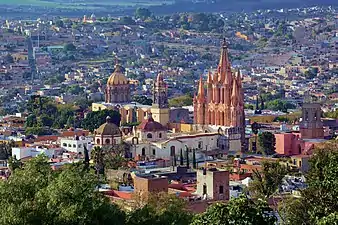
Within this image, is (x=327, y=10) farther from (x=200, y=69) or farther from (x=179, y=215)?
(x=179, y=215)

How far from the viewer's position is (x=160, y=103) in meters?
50.5

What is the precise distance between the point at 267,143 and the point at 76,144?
7.07 metres

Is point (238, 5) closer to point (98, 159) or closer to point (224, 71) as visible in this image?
point (224, 71)

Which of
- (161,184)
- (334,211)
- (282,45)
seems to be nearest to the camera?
(334,211)

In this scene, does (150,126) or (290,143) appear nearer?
(150,126)

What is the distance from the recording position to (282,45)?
11625 cm

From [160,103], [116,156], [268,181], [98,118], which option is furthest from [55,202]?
[98,118]

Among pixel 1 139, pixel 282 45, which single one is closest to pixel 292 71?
pixel 282 45

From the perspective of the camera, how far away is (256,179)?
3177 cm

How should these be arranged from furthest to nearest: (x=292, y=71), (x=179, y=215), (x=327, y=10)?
(x=327, y=10) < (x=292, y=71) < (x=179, y=215)

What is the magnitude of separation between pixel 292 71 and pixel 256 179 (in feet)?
206

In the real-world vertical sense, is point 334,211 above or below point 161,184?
above

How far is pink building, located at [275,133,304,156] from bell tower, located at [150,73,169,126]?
556 centimetres

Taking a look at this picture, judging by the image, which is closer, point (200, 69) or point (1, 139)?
point (1, 139)
